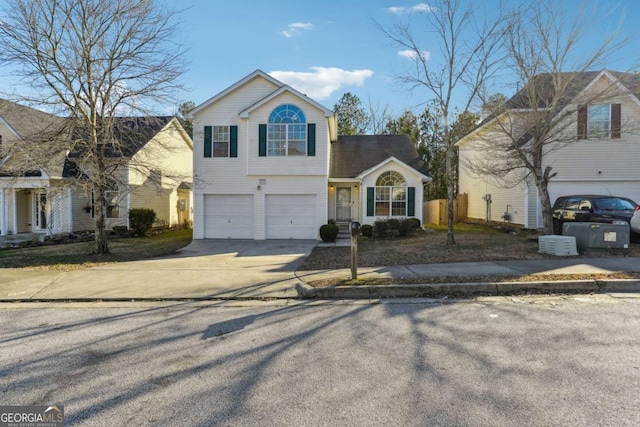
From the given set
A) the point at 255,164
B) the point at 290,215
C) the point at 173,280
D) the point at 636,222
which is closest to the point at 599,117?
the point at 636,222

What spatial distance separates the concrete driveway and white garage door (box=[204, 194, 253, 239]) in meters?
5.16

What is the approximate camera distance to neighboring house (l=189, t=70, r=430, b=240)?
1656 cm

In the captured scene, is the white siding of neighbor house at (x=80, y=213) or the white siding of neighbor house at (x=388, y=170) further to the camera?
the white siding of neighbor house at (x=80, y=213)

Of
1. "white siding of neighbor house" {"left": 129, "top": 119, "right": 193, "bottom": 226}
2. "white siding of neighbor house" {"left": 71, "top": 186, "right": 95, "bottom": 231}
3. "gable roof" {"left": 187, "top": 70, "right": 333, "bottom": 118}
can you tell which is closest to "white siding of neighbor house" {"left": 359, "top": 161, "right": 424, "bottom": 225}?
"gable roof" {"left": 187, "top": 70, "right": 333, "bottom": 118}


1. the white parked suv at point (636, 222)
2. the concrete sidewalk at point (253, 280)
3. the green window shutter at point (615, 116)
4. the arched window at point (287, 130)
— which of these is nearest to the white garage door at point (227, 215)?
the arched window at point (287, 130)

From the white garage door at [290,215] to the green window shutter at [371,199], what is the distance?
2.99 meters

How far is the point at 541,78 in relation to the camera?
Result: 1245 centimetres

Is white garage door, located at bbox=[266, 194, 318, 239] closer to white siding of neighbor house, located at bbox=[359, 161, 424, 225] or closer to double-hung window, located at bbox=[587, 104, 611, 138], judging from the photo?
white siding of neighbor house, located at bbox=[359, 161, 424, 225]

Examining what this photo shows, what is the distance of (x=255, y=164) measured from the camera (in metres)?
16.6

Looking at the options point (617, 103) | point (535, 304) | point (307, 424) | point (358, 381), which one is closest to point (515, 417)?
point (358, 381)

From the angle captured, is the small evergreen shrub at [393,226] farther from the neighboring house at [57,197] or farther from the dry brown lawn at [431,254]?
the neighboring house at [57,197]

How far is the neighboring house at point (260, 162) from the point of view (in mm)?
16562

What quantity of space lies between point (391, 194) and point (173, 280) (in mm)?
12451

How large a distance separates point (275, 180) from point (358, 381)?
1382 cm
